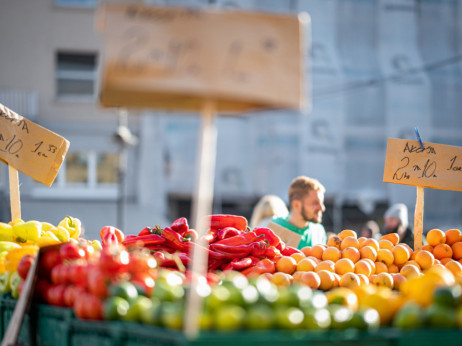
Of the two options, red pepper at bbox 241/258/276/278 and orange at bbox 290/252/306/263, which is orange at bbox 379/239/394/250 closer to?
orange at bbox 290/252/306/263

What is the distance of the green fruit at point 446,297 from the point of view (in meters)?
2.35

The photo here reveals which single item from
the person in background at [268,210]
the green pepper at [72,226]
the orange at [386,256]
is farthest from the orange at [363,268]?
the person in background at [268,210]

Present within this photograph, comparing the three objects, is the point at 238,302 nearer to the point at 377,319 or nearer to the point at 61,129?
the point at 377,319

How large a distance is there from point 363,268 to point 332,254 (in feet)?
0.85

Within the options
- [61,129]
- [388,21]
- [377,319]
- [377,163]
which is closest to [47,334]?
[377,319]

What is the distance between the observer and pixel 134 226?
14445 mm

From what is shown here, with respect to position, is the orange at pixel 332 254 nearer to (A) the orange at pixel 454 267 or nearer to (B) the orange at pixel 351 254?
(B) the orange at pixel 351 254

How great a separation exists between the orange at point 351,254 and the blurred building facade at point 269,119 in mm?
11281

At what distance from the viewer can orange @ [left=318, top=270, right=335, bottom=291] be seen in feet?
10.9

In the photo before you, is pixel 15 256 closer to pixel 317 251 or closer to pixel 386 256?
pixel 317 251

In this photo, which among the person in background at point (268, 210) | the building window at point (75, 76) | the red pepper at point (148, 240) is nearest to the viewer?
the red pepper at point (148, 240)

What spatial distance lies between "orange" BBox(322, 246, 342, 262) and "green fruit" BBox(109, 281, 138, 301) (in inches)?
65.0

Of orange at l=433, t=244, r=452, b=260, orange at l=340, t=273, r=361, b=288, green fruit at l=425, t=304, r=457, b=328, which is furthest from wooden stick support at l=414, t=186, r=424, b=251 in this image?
green fruit at l=425, t=304, r=457, b=328

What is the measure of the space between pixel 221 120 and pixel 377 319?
583 inches
